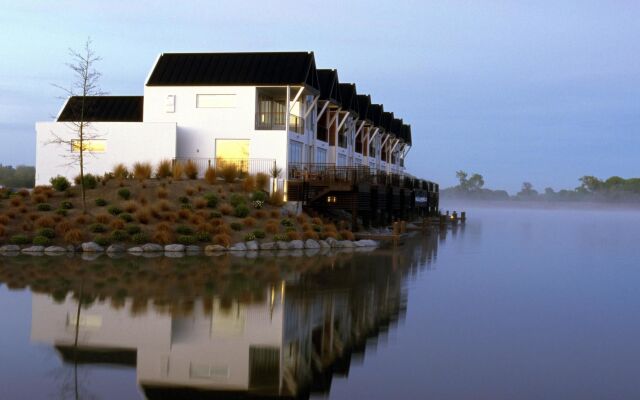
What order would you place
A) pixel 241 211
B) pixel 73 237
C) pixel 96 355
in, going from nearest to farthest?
1. pixel 96 355
2. pixel 73 237
3. pixel 241 211

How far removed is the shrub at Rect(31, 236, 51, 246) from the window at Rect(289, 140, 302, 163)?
1701 centimetres

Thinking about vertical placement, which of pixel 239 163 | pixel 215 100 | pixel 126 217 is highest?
pixel 215 100

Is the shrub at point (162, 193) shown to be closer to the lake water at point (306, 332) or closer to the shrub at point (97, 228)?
the shrub at point (97, 228)

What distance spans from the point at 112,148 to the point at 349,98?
64.0 ft

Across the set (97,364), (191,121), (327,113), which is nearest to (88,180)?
(191,121)

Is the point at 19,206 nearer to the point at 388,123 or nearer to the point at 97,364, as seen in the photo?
the point at 97,364

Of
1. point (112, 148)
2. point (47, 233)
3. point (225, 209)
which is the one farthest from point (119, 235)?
point (112, 148)

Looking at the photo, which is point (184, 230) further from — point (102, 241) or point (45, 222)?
point (45, 222)

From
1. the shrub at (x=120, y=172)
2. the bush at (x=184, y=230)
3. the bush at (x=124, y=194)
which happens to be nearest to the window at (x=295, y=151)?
the shrub at (x=120, y=172)

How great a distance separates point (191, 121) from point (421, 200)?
25.9 meters

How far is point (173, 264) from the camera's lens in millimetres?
24438

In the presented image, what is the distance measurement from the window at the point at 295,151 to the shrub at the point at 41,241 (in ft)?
55.8

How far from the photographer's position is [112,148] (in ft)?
139

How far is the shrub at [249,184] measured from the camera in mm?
37688
